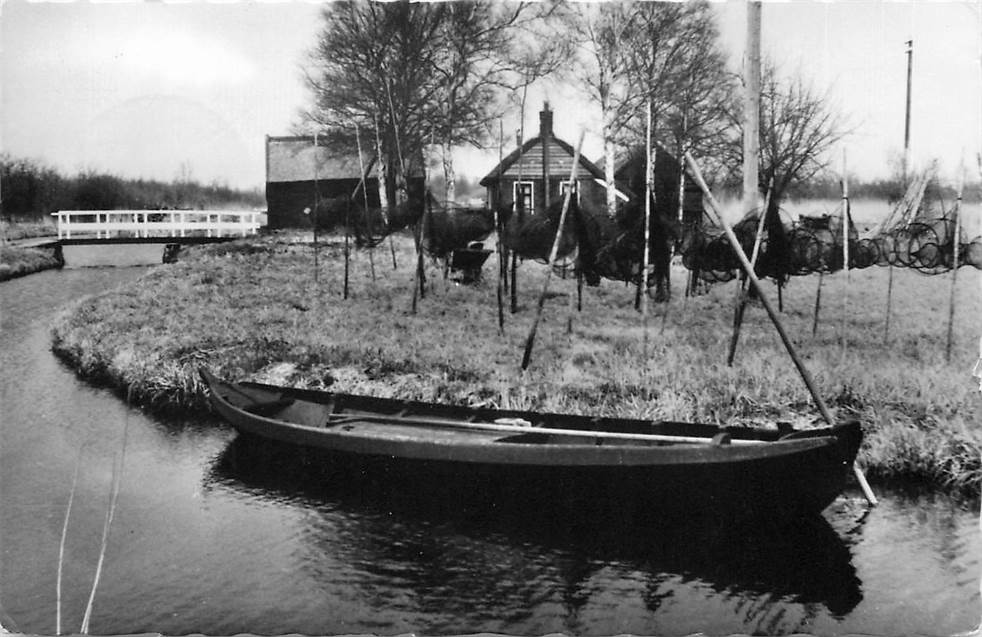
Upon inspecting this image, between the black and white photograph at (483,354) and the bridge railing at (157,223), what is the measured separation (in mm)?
51

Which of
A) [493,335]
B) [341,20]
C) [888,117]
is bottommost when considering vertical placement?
[493,335]

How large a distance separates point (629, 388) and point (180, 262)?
464cm

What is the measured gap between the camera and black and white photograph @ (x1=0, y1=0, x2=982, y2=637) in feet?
15.1

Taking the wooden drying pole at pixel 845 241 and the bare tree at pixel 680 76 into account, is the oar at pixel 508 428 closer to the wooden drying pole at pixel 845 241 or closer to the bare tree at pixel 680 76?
the wooden drying pole at pixel 845 241

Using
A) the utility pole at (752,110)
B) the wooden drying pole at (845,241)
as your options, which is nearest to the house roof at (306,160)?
the utility pole at (752,110)

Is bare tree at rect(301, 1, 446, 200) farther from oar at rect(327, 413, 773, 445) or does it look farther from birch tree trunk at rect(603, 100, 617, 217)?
oar at rect(327, 413, 773, 445)

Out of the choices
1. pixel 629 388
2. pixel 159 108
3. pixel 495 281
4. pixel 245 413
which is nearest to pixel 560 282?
pixel 495 281

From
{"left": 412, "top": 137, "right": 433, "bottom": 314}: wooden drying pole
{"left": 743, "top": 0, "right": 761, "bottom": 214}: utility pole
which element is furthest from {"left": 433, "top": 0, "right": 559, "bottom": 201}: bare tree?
{"left": 743, "top": 0, "right": 761, "bottom": 214}: utility pole

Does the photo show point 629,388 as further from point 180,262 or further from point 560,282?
point 180,262

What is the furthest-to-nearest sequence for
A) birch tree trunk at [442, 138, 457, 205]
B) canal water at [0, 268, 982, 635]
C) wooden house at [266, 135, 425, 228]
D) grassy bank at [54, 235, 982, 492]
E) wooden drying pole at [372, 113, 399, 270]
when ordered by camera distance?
1. birch tree trunk at [442, 138, 457, 205]
2. wooden house at [266, 135, 425, 228]
3. wooden drying pole at [372, 113, 399, 270]
4. grassy bank at [54, 235, 982, 492]
5. canal water at [0, 268, 982, 635]

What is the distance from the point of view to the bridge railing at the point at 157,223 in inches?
262

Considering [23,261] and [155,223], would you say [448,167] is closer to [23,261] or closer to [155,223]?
[155,223]

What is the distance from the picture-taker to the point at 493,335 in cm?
720

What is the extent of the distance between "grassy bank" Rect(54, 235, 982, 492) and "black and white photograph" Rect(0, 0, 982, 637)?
0.03m
